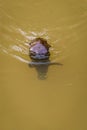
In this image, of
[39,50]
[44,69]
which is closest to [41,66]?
[44,69]

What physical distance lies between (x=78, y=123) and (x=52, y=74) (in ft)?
1.79

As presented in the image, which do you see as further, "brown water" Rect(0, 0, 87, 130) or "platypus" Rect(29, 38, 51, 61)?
"platypus" Rect(29, 38, 51, 61)

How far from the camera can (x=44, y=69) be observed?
12.4 feet

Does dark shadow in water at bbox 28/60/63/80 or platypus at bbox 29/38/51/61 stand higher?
platypus at bbox 29/38/51/61

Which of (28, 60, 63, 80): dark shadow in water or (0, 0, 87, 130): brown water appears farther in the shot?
(28, 60, 63, 80): dark shadow in water

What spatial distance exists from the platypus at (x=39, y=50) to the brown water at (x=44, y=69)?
10cm

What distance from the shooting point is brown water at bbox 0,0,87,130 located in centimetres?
354

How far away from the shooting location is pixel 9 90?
3666mm

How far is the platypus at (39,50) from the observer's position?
3.70 metres

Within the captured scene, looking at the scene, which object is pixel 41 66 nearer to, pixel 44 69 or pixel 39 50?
pixel 44 69

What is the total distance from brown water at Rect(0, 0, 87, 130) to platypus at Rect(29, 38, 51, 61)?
0.10 m

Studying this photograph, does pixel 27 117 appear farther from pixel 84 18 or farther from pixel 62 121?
pixel 84 18

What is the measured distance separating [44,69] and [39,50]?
0.21m

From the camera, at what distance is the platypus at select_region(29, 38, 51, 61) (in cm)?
370
